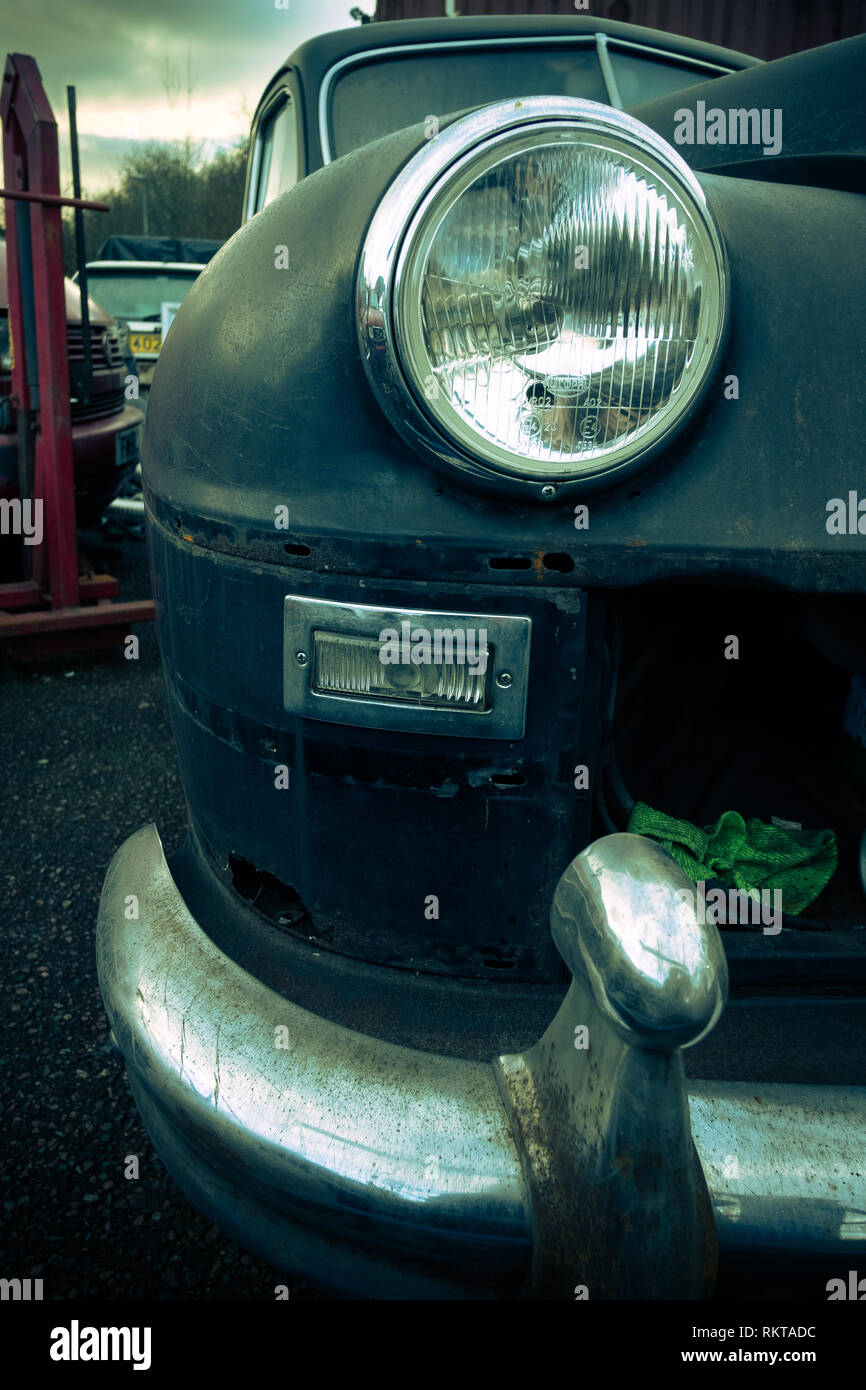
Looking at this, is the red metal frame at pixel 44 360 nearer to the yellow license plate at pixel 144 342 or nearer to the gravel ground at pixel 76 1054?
the gravel ground at pixel 76 1054

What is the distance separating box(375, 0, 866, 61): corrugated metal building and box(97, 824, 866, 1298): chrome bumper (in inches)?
153

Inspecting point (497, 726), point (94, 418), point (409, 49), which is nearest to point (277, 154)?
point (409, 49)

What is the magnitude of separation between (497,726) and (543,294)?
451 mm

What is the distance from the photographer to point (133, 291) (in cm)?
912

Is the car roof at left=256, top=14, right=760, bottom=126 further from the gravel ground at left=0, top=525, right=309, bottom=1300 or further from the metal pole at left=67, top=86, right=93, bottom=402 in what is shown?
the gravel ground at left=0, top=525, right=309, bottom=1300

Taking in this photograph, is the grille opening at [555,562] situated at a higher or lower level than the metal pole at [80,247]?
lower

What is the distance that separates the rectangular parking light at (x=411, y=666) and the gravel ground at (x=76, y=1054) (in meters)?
0.88

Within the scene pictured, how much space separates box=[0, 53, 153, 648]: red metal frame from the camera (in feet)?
11.1

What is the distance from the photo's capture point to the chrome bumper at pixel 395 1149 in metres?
0.92

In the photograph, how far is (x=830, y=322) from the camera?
108 cm
